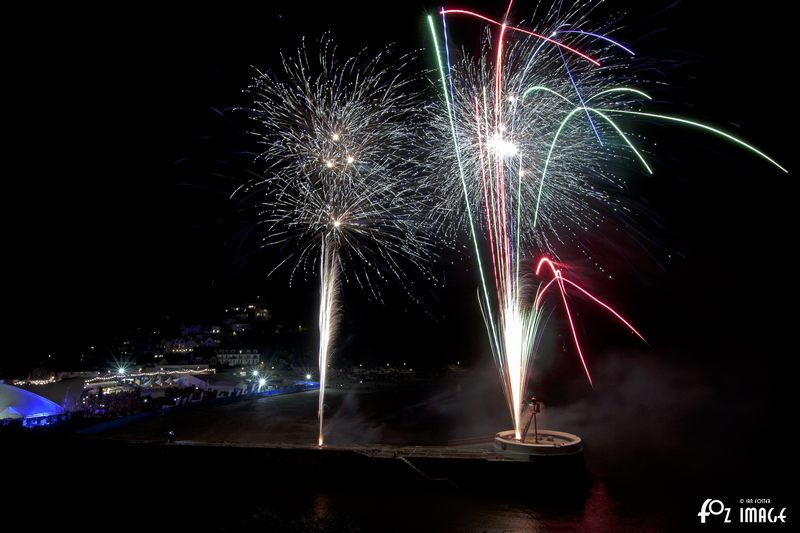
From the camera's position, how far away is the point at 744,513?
1146 centimetres

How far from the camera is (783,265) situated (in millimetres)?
26469

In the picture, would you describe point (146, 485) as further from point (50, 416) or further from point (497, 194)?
point (497, 194)

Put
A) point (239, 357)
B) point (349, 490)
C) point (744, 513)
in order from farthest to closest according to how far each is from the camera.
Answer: point (239, 357) < point (349, 490) < point (744, 513)

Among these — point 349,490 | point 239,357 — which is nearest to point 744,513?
point 349,490

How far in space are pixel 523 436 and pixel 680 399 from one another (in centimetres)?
1855

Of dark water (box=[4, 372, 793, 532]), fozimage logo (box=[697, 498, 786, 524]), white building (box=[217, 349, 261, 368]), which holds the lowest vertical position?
fozimage logo (box=[697, 498, 786, 524])

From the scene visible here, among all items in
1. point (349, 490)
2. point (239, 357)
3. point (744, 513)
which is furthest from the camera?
point (239, 357)

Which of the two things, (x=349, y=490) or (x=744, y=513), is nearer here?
(x=744, y=513)

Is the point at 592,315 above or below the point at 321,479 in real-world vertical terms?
above

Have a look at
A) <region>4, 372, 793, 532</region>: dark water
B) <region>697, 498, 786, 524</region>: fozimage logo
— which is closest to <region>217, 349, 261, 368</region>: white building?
<region>4, 372, 793, 532</region>: dark water

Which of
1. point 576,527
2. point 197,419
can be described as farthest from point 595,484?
point 197,419

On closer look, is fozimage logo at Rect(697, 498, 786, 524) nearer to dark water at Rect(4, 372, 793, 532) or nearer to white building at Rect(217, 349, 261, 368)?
dark water at Rect(4, 372, 793, 532)

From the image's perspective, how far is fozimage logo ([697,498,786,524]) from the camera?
11.0 m

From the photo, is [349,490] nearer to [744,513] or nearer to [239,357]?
[744,513]
